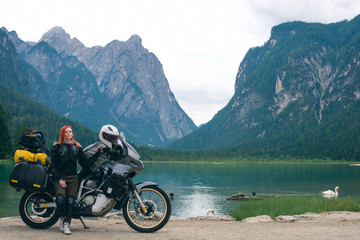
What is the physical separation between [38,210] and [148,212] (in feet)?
10.8

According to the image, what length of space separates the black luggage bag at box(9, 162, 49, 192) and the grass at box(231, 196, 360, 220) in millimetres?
10442

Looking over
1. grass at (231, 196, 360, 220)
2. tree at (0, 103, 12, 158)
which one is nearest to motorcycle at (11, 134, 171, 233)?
grass at (231, 196, 360, 220)

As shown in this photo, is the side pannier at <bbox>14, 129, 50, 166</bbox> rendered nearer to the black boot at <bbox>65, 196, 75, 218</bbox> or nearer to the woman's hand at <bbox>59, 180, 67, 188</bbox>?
the woman's hand at <bbox>59, 180, 67, 188</bbox>

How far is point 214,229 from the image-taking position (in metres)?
13.5

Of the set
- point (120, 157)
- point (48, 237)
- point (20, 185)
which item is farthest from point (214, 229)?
point (20, 185)

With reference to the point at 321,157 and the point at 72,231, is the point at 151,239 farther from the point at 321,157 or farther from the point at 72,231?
the point at 321,157

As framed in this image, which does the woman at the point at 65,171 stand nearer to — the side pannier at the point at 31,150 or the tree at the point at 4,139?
the side pannier at the point at 31,150

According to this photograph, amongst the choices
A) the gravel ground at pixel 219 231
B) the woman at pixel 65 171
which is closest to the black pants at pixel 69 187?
the woman at pixel 65 171

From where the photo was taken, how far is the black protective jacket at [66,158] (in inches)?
493

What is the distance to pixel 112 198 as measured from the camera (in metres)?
12.5

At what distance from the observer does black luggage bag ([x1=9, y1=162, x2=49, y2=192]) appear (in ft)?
39.9

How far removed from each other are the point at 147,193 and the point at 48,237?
10.1 feet

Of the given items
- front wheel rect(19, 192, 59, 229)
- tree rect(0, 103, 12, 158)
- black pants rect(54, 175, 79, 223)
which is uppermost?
tree rect(0, 103, 12, 158)

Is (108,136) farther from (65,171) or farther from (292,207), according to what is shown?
(292,207)
